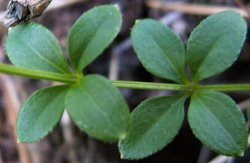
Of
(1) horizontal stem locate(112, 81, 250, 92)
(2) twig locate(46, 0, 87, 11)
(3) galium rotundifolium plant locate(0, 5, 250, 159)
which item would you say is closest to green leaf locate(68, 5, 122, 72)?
(3) galium rotundifolium plant locate(0, 5, 250, 159)

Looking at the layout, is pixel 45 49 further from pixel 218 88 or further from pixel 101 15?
pixel 218 88

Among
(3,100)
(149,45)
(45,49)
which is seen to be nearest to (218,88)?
(149,45)

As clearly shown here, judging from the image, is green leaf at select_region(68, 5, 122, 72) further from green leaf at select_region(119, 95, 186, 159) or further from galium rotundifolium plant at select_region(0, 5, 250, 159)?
green leaf at select_region(119, 95, 186, 159)

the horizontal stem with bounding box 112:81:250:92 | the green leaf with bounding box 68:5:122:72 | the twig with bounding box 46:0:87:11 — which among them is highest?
the green leaf with bounding box 68:5:122:72

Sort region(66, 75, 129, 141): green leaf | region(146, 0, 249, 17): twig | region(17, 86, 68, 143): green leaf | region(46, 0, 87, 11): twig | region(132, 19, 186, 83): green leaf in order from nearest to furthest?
1. region(66, 75, 129, 141): green leaf
2. region(17, 86, 68, 143): green leaf
3. region(132, 19, 186, 83): green leaf
4. region(146, 0, 249, 17): twig
5. region(46, 0, 87, 11): twig

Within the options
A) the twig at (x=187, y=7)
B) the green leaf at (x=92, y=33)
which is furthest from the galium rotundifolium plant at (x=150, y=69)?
the twig at (x=187, y=7)

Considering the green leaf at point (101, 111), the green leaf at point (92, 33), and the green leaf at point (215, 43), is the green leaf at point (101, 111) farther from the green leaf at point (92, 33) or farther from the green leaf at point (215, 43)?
the green leaf at point (215, 43)

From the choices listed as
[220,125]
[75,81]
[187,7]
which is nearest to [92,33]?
[75,81]
